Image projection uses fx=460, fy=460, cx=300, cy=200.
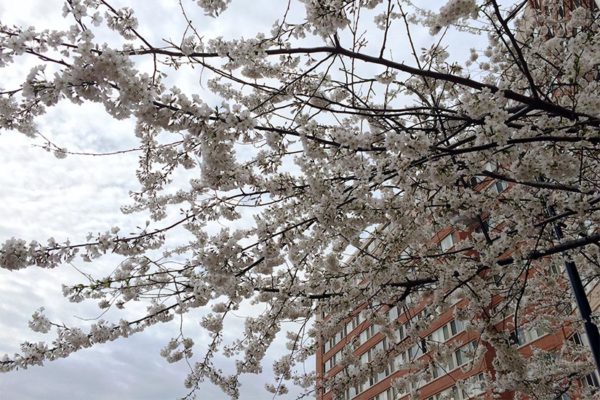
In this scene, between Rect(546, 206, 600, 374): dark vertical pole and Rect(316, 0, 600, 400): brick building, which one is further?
Rect(316, 0, 600, 400): brick building

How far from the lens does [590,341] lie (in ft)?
21.4

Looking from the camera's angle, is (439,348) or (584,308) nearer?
(584,308)

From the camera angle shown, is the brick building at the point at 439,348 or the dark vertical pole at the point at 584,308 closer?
the dark vertical pole at the point at 584,308

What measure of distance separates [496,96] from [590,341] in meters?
4.62

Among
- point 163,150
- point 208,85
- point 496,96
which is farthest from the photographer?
point 208,85

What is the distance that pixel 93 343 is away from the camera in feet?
20.5

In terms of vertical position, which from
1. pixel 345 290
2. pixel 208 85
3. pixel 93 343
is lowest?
pixel 93 343

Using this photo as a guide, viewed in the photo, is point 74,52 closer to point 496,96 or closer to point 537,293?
point 496,96

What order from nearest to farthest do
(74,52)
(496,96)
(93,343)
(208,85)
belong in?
1. (74,52)
2. (496,96)
3. (93,343)
4. (208,85)

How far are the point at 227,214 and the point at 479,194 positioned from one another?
10.3ft

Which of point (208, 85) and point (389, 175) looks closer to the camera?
point (389, 175)

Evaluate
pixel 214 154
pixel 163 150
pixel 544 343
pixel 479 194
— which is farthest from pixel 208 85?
pixel 544 343

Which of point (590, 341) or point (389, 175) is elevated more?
point (389, 175)

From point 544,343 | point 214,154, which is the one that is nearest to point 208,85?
point 214,154
